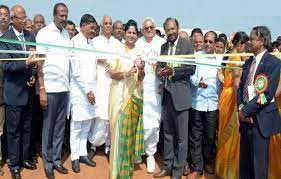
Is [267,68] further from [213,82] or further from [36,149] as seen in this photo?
[36,149]

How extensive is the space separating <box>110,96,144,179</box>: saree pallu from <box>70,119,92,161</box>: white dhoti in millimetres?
Result: 900

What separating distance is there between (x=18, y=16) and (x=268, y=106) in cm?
334

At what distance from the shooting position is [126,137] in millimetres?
5176

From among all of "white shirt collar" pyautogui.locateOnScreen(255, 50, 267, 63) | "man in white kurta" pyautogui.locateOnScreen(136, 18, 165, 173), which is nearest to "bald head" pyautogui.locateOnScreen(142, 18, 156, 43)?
"man in white kurta" pyautogui.locateOnScreen(136, 18, 165, 173)

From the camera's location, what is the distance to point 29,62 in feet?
16.7

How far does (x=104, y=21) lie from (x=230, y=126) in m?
2.63

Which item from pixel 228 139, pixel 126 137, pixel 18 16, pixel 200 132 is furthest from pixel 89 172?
pixel 18 16

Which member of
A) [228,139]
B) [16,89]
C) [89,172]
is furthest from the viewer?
[89,172]

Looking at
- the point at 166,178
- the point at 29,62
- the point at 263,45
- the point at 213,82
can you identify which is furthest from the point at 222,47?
the point at 29,62

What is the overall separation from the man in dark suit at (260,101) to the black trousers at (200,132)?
1.09 metres

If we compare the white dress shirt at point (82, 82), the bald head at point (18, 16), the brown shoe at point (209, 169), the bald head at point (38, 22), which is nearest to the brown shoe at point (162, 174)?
the brown shoe at point (209, 169)

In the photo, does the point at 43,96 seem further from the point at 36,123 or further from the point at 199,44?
the point at 199,44

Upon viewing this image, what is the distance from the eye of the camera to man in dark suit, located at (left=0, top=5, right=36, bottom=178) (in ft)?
17.2

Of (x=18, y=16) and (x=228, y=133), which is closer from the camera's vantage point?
(x=18, y=16)
